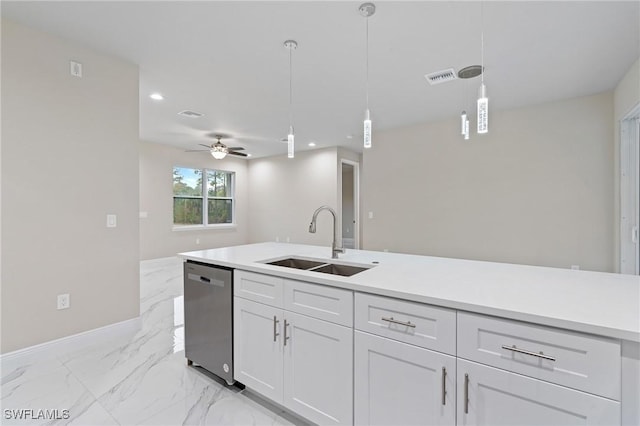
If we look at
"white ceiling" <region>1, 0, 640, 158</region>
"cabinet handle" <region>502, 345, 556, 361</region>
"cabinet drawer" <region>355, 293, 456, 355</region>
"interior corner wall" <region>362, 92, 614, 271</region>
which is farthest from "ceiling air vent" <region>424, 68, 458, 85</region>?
"cabinet handle" <region>502, 345, 556, 361</region>

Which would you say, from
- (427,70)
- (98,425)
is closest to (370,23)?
(427,70)

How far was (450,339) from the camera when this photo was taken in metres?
1.16

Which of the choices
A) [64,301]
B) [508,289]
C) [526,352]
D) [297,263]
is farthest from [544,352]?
[64,301]

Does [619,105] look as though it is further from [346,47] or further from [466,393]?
[466,393]

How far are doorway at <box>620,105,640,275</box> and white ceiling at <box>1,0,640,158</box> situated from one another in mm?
613

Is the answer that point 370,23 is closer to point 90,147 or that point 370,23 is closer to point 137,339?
point 90,147

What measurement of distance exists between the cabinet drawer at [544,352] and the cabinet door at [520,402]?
0.09 ft

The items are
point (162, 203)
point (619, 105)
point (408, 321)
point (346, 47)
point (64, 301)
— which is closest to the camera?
point (408, 321)

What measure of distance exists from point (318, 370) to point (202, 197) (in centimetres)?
674

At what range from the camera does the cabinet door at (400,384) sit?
1.18 metres

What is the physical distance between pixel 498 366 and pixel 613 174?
4.01 m

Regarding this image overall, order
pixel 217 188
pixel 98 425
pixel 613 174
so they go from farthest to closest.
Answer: pixel 217 188 < pixel 613 174 < pixel 98 425

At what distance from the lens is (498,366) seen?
1.07 metres

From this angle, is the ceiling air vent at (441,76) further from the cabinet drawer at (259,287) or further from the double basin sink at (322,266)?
the cabinet drawer at (259,287)
